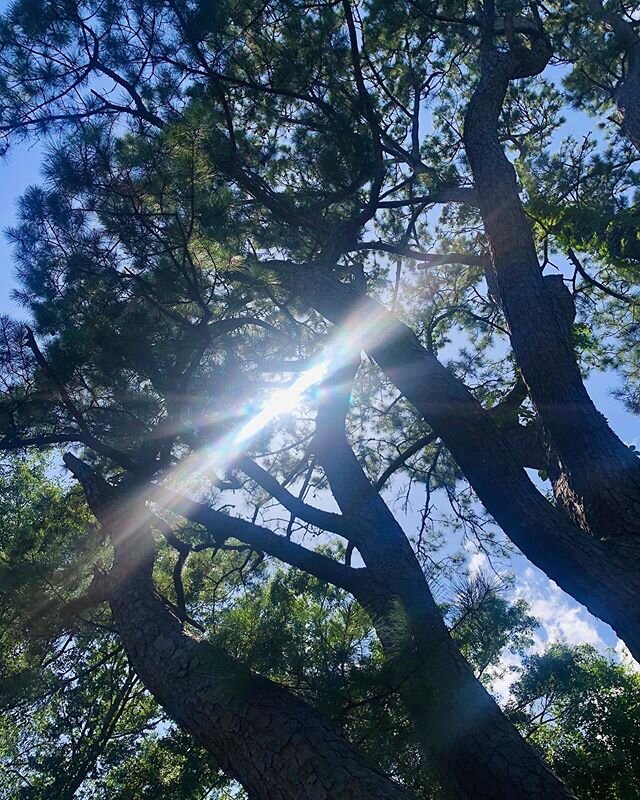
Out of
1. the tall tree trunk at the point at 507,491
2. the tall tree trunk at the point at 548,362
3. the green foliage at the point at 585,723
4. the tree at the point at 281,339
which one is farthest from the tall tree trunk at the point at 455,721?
the green foliage at the point at 585,723

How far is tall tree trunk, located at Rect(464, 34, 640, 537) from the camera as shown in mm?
2625

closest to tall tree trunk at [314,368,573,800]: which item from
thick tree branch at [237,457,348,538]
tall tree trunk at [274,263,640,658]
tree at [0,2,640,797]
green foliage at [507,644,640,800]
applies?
tree at [0,2,640,797]

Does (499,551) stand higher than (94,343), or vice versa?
(94,343)

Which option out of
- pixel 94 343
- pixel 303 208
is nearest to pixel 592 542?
pixel 94 343

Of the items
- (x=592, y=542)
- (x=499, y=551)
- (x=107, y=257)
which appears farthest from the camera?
(x=499, y=551)

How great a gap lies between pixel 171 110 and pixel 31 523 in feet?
13.2

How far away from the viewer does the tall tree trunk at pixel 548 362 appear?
2625 mm

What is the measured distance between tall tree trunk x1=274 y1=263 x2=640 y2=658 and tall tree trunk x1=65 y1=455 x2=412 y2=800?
1.16 metres

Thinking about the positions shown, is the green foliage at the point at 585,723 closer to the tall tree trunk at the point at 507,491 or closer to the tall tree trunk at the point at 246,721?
the tall tree trunk at the point at 507,491

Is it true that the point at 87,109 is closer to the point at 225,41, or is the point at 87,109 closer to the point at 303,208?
the point at 225,41

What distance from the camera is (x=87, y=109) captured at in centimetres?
460

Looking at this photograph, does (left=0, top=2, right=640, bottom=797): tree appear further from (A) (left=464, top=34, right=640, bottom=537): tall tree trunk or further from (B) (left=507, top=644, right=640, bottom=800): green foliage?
(B) (left=507, top=644, right=640, bottom=800): green foliage

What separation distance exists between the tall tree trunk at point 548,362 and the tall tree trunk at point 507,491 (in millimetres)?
274

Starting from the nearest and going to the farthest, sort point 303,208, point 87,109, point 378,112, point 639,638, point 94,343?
point 639,638, point 94,343, point 87,109, point 303,208, point 378,112
